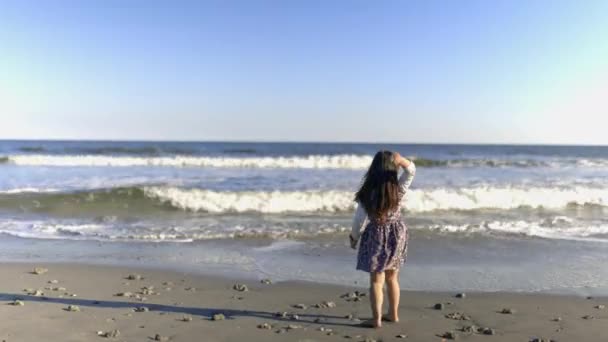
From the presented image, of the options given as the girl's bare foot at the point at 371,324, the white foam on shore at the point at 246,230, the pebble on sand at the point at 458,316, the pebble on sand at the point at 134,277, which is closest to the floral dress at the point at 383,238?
the girl's bare foot at the point at 371,324

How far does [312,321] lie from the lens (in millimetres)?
4602

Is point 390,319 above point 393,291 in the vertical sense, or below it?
below

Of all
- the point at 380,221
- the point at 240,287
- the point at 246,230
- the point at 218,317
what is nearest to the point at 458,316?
the point at 380,221

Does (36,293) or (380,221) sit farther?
(36,293)

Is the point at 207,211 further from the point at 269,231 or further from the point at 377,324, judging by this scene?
the point at 377,324

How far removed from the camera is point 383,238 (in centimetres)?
441

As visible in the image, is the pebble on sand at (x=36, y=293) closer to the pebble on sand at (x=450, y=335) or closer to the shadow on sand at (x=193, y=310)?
the shadow on sand at (x=193, y=310)

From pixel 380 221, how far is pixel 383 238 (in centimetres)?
15

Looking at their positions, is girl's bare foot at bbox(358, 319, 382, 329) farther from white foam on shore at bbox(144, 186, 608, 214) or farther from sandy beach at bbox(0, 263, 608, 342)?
white foam on shore at bbox(144, 186, 608, 214)

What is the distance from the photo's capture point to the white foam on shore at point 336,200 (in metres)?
12.8

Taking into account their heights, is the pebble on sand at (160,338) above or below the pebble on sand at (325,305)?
below

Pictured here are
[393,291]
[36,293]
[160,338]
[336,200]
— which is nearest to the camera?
[160,338]

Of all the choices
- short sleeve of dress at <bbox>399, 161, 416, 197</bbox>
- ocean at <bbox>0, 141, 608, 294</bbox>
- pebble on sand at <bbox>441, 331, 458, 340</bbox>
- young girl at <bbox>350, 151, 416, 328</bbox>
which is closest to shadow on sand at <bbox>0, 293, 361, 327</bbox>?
young girl at <bbox>350, 151, 416, 328</bbox>

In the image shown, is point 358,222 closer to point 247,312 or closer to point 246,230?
point 247,312
